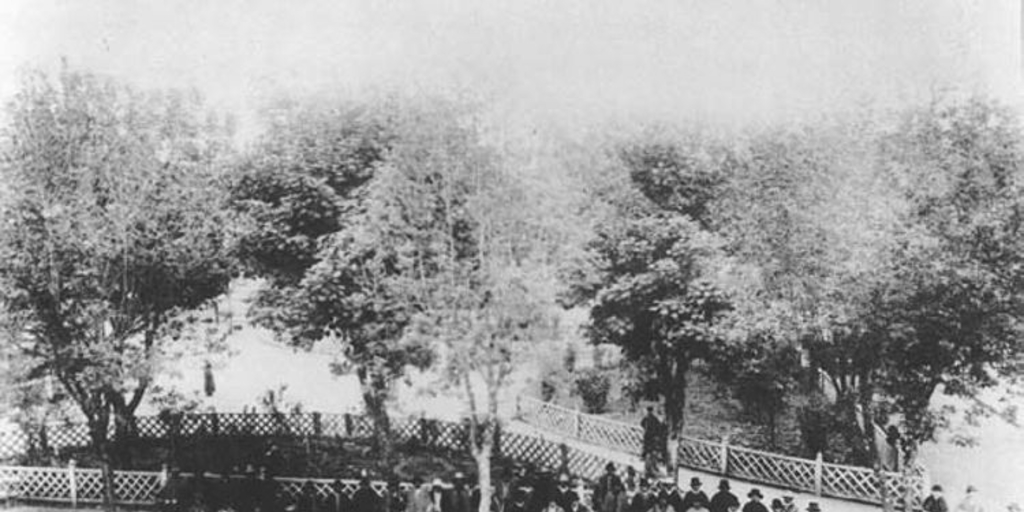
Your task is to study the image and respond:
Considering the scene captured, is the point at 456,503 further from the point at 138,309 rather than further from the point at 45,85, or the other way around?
the point at 45,85

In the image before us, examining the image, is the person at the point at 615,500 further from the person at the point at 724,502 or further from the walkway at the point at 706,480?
the walkway at the point at 706,480

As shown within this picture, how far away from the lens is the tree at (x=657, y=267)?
587 inches

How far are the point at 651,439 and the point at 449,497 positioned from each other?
5441 millimetres

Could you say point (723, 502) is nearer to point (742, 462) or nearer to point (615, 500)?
point (615, 500)

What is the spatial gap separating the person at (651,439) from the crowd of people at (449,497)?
233 cm

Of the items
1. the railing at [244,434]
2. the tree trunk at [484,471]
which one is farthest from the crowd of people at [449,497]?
the railing at [244,434]

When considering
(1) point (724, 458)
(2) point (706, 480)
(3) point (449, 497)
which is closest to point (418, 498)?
(3) point (449, 497)

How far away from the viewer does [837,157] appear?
12977mm

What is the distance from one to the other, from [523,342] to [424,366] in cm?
196

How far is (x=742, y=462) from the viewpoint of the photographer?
1658cm

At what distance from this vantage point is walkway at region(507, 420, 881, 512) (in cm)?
1500

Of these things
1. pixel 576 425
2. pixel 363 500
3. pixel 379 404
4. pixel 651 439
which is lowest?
pixel 363 500

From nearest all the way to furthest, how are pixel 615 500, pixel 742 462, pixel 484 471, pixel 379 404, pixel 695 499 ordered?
1. pixel 695 499
2. pixel 615 500
3. pixel 484 471
4. pixel 379 404
5. pixel 742 462

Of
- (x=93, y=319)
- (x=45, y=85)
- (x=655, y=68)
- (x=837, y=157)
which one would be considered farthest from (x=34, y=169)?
(x=837, y=157)
